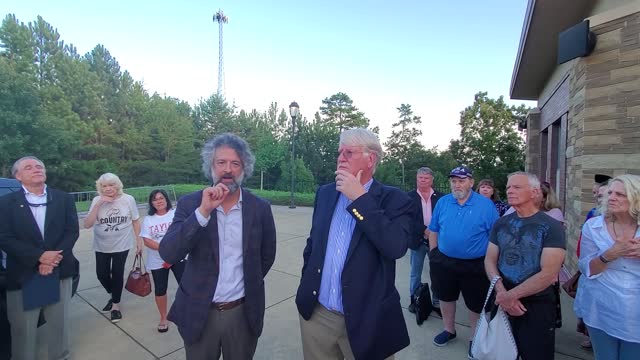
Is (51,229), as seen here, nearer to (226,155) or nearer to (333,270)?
(226,155)

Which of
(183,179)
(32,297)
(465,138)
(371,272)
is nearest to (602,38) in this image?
(371,272)

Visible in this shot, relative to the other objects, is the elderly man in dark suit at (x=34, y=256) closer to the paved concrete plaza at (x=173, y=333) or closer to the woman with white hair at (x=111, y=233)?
Result: the paved concrete plaza at (x=173, y=333)

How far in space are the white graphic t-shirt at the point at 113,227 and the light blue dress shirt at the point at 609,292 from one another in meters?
4.45

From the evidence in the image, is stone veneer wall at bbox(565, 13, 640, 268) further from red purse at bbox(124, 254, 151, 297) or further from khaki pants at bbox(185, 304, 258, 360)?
red purse at bbox(124, 254, 151, 297)

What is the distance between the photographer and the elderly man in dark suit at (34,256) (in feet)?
8.46

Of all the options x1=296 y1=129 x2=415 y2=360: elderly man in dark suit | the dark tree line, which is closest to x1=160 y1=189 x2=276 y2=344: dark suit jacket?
x1=296 y1=129 x2=415 y2=360: elderly man in dark suit

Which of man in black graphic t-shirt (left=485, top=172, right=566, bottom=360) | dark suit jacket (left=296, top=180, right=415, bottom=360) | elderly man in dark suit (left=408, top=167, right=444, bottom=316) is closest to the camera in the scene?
dark suit jacket (left=296, top=180, right=415, bottom=360)

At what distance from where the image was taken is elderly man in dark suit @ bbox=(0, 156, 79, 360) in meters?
2.58

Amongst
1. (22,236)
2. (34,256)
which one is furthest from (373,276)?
(22,236)

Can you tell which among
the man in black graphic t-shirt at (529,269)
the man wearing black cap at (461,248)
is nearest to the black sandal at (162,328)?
the man wearing black cap at (461,248)

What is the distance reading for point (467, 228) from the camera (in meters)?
3.13

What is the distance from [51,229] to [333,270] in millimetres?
2505

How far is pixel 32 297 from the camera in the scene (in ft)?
8.57

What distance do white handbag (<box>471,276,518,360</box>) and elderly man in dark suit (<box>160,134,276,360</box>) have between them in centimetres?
159
